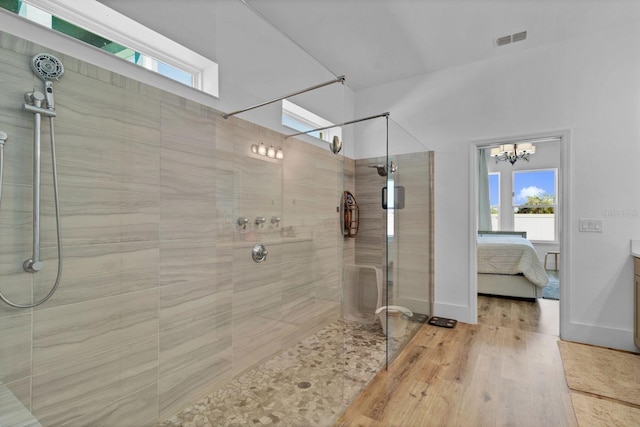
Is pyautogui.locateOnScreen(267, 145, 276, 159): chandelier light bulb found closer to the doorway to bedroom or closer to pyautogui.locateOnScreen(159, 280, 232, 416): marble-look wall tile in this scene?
pyautogui.locateOnScreen(159, 280, 232, 416): marble-look wall tile

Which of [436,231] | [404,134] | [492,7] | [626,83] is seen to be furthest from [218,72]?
[626,83]

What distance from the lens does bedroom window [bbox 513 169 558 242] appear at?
630 centimetres

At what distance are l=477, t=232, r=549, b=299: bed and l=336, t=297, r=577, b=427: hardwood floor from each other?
946 mm

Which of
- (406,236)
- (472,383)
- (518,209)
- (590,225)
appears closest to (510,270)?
(590,225)

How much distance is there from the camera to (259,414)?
1654mm

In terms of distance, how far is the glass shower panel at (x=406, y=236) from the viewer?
2561mm

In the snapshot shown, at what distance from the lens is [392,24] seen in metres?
2.68

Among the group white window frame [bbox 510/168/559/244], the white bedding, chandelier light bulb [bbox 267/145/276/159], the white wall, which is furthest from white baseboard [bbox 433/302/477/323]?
white window frame [bbox 510/168/559/244]

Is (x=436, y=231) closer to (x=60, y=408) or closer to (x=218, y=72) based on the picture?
(x=218, y=72)

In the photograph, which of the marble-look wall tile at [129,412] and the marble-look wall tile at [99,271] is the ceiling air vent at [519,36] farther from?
the marble-look wall tile at [129,412]

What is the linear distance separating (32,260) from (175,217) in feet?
2.09

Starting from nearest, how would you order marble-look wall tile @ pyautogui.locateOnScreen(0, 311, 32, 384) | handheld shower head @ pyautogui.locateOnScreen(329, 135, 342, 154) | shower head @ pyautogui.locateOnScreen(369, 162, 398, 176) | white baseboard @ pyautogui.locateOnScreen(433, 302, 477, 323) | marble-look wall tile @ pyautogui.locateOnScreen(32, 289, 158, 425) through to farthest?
marble-look wall tile @ pyautogui.locateOnScreen(0, 311, 32, 384)
marble-look wall tile @ pyautogui.locateOnScreen(32, 289, 158, 425)
handheld shower head @ pyautogui.locateOnScreen(329, 135, 342, 154)
shower head @ pyautogui.locateOnScreen(369, 162, 398, 176)
white baseboard @ pyautogui.locateOnScreen(433, 302, 477, 323)

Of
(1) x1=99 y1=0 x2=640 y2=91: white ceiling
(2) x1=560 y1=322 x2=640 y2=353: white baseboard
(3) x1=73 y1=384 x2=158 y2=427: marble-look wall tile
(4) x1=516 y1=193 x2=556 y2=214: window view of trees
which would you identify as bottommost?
(2) x1=560 y1=322 x2=640 y2=353: white baseboard

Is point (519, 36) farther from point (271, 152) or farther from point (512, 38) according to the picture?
point (271, 152)
